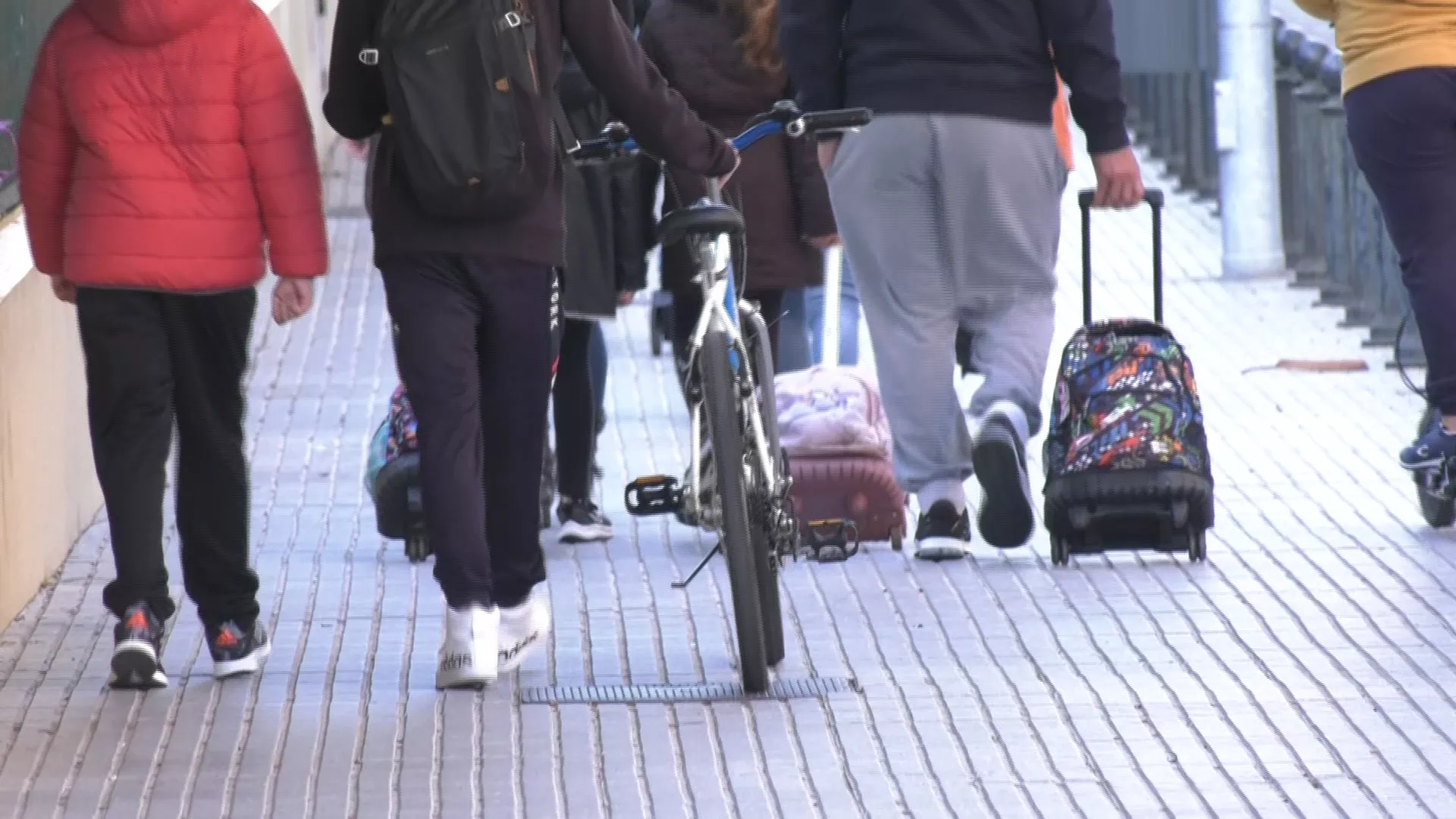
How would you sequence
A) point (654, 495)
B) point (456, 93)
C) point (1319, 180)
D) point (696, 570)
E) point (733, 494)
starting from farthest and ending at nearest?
point (1319, 180)
point (654, 495)
point (696, 570)
point (733, 494)
point (456, 93)

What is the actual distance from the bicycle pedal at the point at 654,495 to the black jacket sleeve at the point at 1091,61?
1.52m

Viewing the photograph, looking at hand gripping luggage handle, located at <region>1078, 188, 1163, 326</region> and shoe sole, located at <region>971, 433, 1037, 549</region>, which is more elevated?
hand gripping luggage handle, located at <region>1078, 188, 1163, 326</region>

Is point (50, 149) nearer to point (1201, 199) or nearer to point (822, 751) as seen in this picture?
point (822, 751)

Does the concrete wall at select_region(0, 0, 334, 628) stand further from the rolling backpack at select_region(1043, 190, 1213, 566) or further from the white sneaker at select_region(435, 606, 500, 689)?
the rolling backpack at select_region(1043, 190, 1213, 566)

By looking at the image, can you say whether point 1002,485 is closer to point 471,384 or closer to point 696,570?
point 696,570

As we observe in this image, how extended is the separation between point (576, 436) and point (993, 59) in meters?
1.64

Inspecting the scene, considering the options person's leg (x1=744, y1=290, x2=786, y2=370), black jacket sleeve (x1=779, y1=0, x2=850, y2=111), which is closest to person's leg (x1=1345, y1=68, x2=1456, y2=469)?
black jacket sleeve (x1=779, y1=0, x2=850, y2=111)

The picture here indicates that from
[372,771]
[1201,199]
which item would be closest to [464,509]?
[372,771]

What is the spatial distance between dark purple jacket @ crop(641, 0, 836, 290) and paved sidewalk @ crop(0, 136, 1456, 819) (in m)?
0.83

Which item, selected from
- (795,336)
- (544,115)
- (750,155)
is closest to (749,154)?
(750,155)

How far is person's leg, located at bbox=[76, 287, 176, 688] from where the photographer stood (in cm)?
632

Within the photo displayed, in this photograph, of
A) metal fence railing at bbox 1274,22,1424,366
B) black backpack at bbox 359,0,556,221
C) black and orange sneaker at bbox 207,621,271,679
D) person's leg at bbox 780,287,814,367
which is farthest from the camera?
metal fence railing at bbox 1274,22,1424,366

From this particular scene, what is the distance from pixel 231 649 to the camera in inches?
260

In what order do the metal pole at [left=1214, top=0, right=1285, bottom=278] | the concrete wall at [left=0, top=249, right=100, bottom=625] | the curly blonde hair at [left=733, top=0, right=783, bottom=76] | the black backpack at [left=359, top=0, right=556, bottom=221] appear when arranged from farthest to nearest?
the metal pole at [left=1214, top=0, right=1285, bottom=278], the curly blonde hair at [left=733, top=0, right=783, bottom=76], the concrete wall at [left=0, top=249, right=100, bottom=625], the black backpack at [left=359, top=0, right=556, bottom=221]
